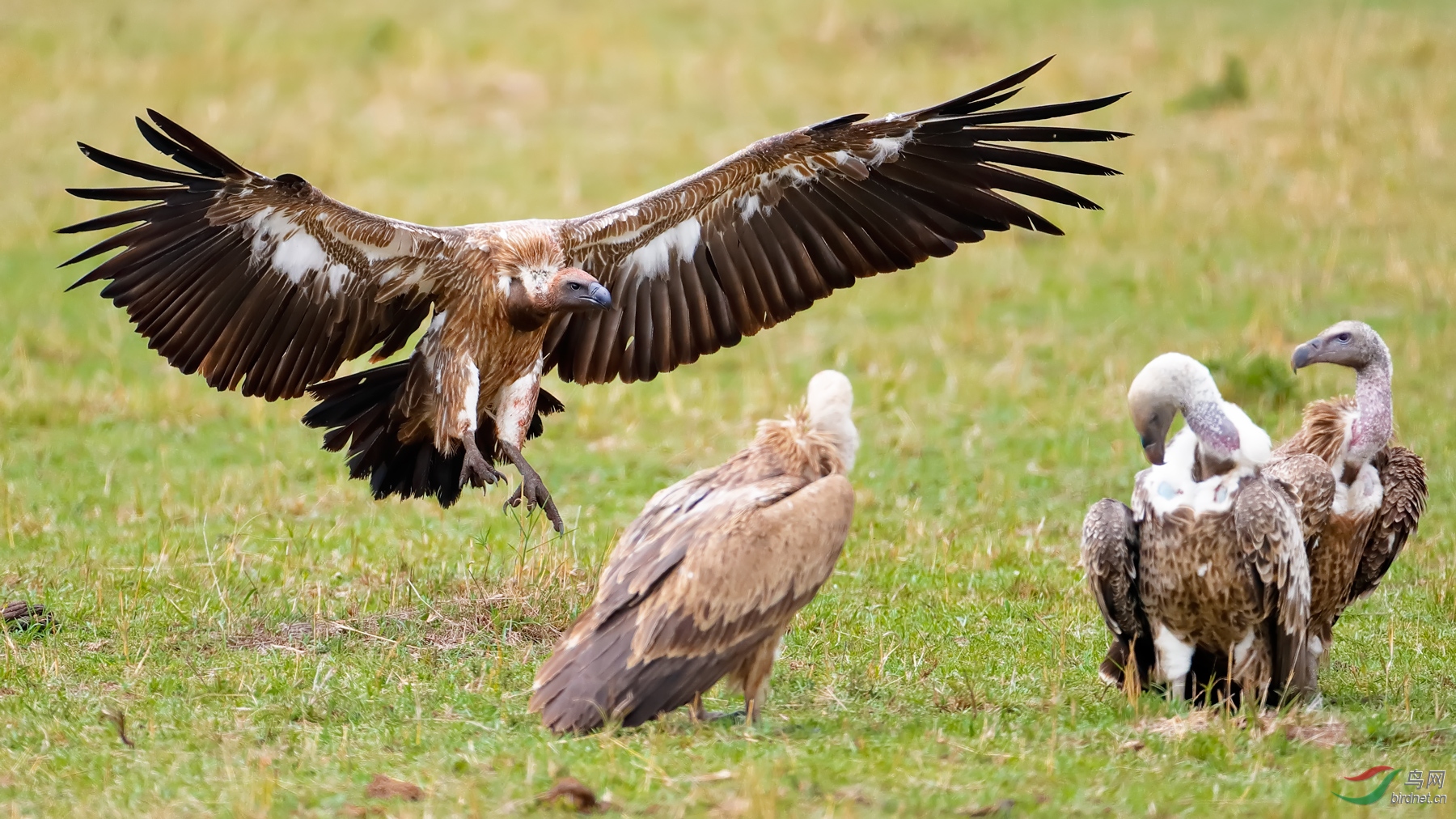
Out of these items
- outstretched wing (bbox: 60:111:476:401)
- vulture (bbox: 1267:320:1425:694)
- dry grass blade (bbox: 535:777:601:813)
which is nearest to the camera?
dry grass blade (bbox: 535:777:601:813)

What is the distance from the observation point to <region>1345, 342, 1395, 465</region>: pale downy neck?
6348mm

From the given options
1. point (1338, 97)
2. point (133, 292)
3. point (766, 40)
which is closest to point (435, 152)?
point (766, 40)

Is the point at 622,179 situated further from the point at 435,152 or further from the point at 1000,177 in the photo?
the point at 1000,177

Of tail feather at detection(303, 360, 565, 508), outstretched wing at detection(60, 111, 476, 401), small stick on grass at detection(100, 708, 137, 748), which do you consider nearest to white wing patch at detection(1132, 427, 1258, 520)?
tail feather at detection(303, 360, 565, 508)

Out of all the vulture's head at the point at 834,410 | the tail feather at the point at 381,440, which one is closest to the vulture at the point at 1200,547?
the vulture's head at the point at 834,410

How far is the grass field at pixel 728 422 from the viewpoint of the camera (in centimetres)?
520

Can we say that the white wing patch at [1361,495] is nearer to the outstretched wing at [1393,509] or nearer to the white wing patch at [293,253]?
the outstretched wing at [1393,509]

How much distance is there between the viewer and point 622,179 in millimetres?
16172

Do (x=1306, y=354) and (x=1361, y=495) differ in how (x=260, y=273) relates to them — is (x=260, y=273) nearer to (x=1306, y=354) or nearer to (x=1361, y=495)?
(x=1306, y=354)

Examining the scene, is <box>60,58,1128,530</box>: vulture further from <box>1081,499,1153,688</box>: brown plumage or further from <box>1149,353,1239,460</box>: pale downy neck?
<box>1081,499,1153,688</box>: brown plumage

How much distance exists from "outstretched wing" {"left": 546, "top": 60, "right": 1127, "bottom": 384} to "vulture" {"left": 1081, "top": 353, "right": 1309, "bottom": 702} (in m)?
1.34

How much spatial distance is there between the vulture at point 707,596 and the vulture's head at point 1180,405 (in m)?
1.01

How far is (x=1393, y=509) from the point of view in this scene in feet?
21.0

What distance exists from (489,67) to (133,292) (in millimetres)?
12876
